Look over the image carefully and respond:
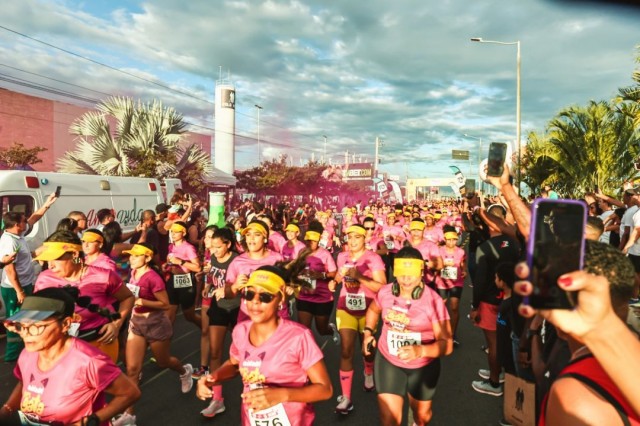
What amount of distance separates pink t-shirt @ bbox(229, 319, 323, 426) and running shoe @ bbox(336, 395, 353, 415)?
197 centimetres

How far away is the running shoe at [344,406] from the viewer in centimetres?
447

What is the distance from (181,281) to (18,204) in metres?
3.95

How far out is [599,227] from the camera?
4.13 meters

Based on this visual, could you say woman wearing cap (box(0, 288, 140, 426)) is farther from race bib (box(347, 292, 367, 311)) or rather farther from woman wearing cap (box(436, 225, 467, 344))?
woman wearing cap (box(436, 225, 467, 344))

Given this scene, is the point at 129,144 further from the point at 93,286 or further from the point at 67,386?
the point at 67,386

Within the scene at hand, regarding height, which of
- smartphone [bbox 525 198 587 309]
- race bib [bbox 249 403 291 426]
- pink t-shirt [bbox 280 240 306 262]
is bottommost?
race bib [bbox 249 403 291 426]

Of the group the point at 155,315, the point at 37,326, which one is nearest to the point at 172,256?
the point at 155,315

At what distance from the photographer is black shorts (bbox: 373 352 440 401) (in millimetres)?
3443

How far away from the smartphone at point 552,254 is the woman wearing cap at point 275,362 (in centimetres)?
173

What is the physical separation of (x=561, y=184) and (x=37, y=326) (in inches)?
1043

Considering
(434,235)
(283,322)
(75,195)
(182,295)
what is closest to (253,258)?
(182,295)

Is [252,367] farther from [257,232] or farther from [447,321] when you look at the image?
[257,232]

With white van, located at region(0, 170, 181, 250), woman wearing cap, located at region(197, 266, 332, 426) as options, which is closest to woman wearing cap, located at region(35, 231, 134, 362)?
woman wearing cap, located at region(197, 266, 332, 426)

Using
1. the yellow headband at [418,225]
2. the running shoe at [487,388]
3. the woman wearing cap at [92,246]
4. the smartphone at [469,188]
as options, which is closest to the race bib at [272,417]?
the woman wearing cap at [92,246]
